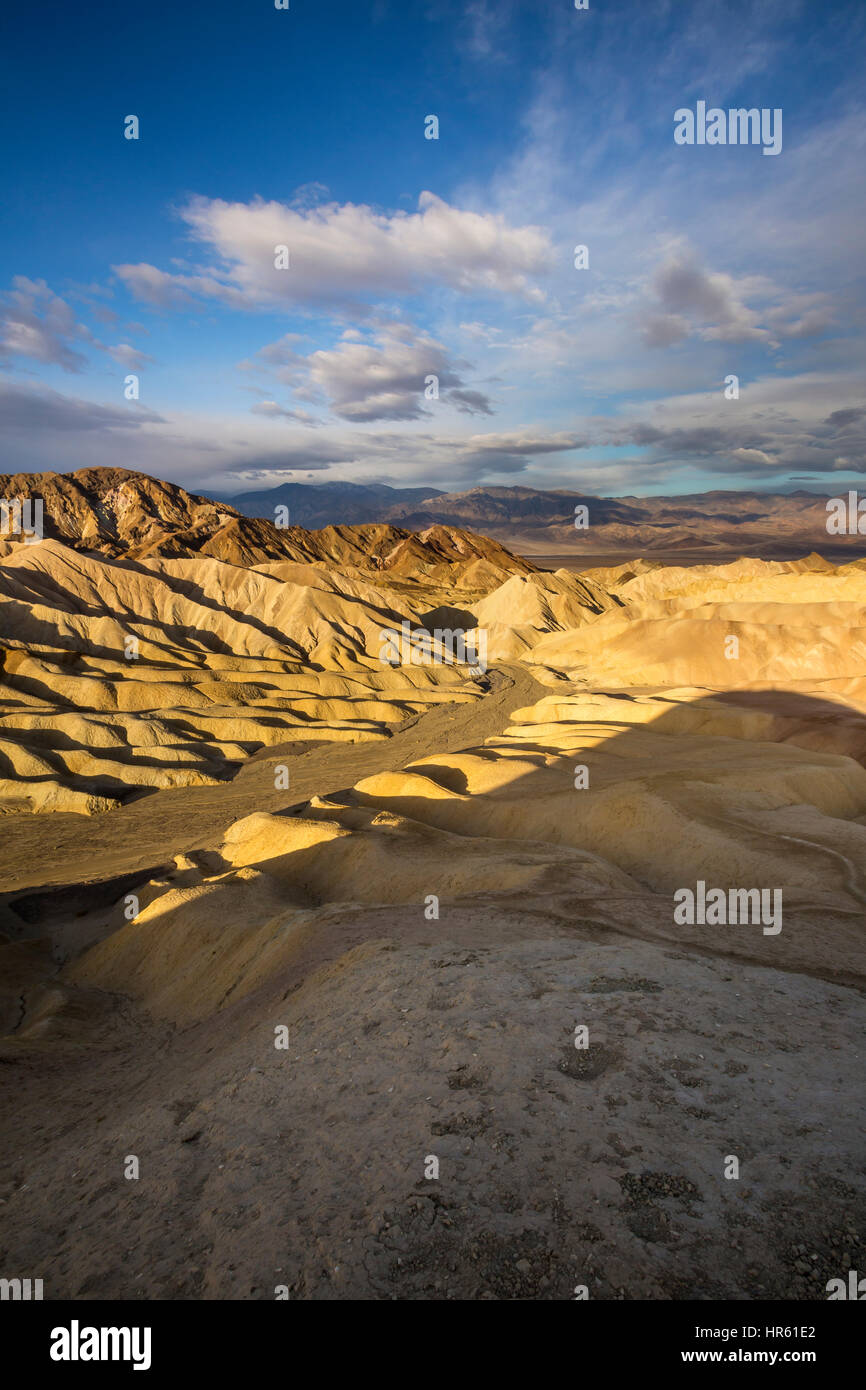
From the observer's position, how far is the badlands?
19.0ft

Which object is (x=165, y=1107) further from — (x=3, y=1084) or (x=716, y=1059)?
(x=716, y=1059)

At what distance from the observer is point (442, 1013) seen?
958 centimetres

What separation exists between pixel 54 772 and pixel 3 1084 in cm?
3161

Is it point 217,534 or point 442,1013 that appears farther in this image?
point 217,534

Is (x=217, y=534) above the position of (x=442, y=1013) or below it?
above

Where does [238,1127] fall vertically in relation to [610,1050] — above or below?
below

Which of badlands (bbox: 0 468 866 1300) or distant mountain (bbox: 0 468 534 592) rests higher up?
distant mountain (bbox: 0 468 534 592)

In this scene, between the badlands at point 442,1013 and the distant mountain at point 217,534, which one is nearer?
the badlands at point 442,1013

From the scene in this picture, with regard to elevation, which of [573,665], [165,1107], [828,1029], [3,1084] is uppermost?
[573,665]

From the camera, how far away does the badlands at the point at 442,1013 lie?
19.0 ft

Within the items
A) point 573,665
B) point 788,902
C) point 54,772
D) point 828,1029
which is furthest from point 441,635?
point 828,1029

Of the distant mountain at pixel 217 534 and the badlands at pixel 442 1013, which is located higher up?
the distant mountain at pixel 217 534

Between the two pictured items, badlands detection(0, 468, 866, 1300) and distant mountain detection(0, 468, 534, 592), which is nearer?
badlands detection(0, 468, 866, 1300)
